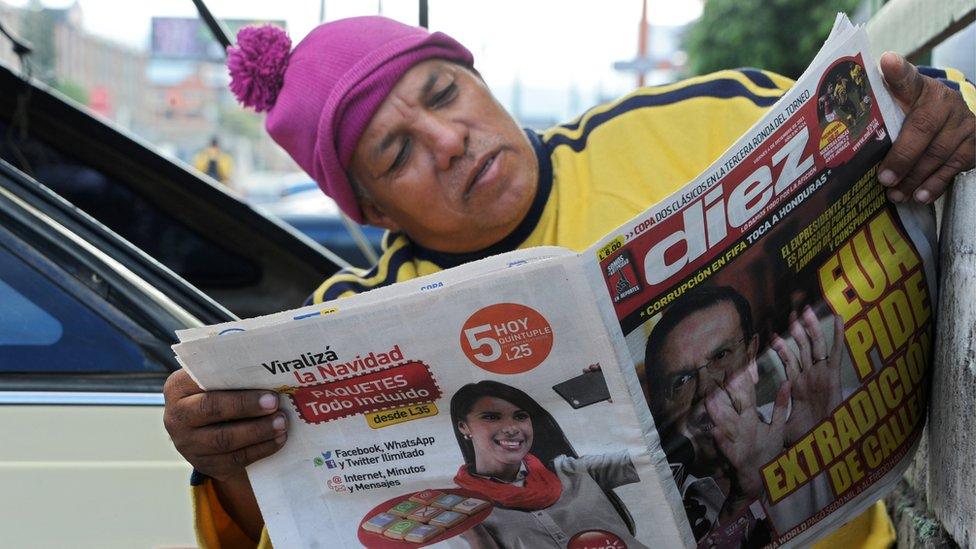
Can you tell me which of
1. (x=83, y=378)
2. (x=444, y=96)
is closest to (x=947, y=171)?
(x=444, y=96)

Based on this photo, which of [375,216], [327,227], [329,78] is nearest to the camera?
[329,78]

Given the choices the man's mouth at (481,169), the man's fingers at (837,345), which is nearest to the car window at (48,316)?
the man's mouth at (481,169)

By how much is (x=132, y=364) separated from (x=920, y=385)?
3.79ft

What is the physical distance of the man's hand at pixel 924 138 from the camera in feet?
3.99

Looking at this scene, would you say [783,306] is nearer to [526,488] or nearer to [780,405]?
[780,405]

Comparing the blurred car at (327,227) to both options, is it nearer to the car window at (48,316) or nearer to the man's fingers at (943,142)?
the car window at (48,316)

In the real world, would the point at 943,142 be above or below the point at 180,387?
above

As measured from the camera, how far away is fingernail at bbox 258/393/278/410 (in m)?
1.22

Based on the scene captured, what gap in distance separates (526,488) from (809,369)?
0.36 meters

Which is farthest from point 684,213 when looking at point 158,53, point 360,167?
point 158,53

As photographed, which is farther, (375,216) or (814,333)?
(375,216)

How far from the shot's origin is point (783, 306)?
1202mm

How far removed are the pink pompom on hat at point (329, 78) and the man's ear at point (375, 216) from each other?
0.02 m

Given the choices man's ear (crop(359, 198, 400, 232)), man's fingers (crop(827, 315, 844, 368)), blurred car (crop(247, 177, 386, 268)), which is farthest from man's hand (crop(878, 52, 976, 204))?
blurred car (crop(247, 177, 386, 268))
